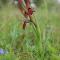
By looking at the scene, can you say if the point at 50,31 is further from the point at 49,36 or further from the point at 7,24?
the point at 7,24

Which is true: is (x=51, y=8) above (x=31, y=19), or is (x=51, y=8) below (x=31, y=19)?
above

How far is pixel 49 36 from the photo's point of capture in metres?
3.24

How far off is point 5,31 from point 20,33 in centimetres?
36

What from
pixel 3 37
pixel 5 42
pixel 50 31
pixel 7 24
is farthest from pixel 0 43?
pixel 7 24

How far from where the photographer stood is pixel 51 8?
5812 millimetres

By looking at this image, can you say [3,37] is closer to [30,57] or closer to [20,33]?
[20,33]

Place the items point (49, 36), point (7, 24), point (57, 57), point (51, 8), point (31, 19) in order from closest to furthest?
point (57, 57)
point (31, 19)
point (49, 36)
point (7, 24)
point (51, 8)

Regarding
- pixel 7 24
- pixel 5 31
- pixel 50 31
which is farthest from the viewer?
pixel 7 24

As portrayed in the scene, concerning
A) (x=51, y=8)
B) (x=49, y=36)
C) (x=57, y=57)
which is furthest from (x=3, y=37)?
(x=51, y=8)

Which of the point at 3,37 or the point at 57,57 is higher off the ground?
the point at 3,37

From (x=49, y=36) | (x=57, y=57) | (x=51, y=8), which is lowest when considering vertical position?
(x=57, y=57)

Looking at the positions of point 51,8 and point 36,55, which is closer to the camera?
point 36,55

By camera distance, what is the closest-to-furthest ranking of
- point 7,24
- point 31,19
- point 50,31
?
point 31,19, point 50,31, point 7,24

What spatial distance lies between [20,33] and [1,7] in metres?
2.69
